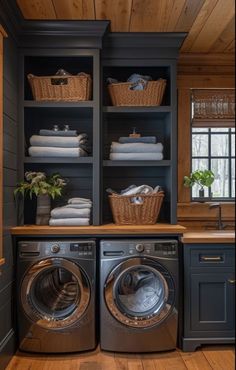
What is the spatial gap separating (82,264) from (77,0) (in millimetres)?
1617

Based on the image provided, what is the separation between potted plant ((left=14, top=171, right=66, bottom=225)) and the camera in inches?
94.0

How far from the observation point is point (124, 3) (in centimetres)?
215

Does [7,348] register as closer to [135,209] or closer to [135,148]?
[135,209]

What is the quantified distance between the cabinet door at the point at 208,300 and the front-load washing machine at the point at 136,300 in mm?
134

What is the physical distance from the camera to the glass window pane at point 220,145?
2529 millimetres

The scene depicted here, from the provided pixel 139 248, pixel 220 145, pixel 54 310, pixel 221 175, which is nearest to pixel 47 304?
→ pixel 54 310

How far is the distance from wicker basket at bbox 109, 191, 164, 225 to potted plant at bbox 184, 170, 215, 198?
1.54ft

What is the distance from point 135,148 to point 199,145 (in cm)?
65

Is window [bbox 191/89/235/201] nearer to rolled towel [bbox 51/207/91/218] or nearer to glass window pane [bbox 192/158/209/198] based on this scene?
glass window pane [bbox 192/158/209/198]

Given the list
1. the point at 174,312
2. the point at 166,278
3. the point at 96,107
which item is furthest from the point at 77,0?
the point at 174,312

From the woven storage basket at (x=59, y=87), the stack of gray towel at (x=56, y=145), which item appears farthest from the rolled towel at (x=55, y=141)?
the woven storage basket at (x=59, y=87)

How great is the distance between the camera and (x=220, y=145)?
8.73ft

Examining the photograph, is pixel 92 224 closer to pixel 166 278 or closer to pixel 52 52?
pixel 166 278

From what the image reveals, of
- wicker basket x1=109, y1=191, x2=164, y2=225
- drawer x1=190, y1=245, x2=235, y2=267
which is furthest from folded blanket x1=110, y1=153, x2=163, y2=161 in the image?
drawer x1=190, y1=245, x2=235, y2=267
